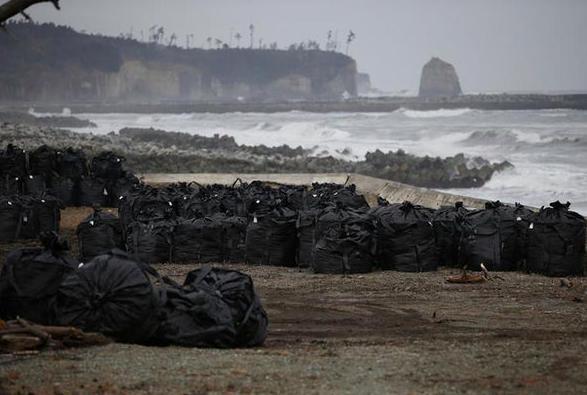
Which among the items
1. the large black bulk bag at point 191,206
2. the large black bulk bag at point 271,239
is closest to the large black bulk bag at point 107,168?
the large black bulk bag at point 191,206

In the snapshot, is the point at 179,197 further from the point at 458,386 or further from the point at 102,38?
the point at 102,38

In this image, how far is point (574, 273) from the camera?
11.3m

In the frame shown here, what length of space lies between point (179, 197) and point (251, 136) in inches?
1985

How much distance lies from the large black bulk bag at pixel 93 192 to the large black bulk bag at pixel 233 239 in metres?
6.51

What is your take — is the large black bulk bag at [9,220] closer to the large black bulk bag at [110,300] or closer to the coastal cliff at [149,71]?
the large black bulk bag at [110,300]

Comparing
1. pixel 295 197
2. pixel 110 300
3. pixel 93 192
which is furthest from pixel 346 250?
pixel 93 192

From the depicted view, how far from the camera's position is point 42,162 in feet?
58.2

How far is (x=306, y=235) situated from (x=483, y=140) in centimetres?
4232

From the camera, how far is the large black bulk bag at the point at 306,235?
1193 centimetres

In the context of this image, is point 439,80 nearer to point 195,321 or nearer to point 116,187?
point 116,187

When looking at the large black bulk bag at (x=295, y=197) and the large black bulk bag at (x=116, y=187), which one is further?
the large black bulk bag at (x=116, y=187)

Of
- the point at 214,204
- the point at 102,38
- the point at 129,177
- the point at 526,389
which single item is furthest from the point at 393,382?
the point at 102,38

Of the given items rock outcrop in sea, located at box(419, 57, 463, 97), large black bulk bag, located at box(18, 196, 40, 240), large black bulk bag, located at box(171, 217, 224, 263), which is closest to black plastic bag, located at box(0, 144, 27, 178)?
large black bulk bag, located at box(18, 196, 40, 240)

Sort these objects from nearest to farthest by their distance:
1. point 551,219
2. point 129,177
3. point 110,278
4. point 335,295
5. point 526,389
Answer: point 526,389
point 110,278
point 335,295
point 551,219
point 129,177
